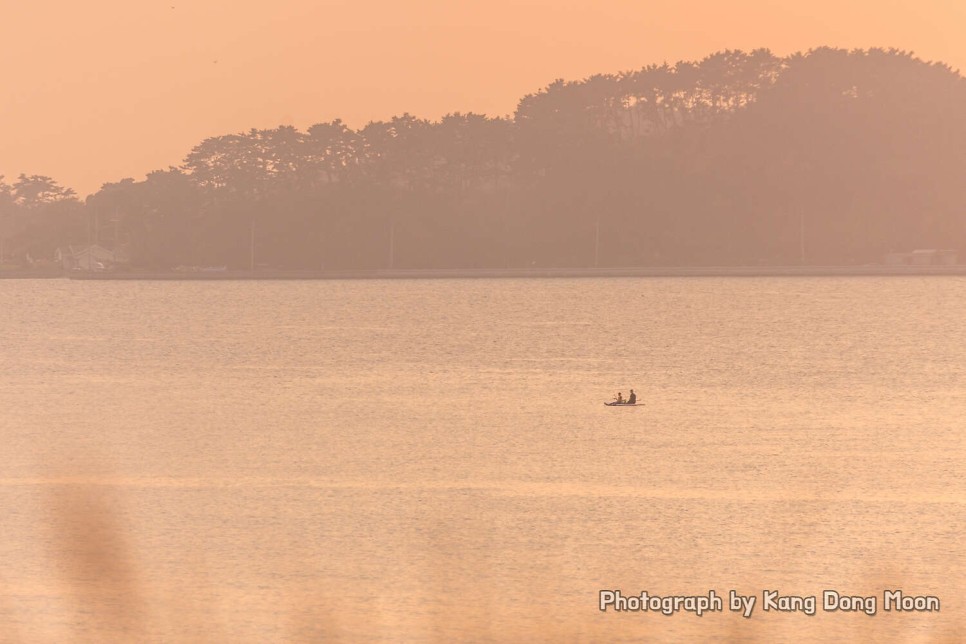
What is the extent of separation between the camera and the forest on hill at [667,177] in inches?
7185

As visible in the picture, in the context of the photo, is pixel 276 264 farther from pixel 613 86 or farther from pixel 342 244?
pixel 613 86

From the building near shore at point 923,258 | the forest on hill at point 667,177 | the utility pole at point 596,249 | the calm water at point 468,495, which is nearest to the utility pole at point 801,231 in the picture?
the forest on hill at point 667,177

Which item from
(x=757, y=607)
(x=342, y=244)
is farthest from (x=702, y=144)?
(x=757, y=607)

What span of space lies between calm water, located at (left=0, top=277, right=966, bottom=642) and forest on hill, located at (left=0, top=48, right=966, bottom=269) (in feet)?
380

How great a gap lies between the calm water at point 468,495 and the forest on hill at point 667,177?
115944 mm

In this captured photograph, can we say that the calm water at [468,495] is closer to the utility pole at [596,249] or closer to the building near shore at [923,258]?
the utility pole at [596,249]

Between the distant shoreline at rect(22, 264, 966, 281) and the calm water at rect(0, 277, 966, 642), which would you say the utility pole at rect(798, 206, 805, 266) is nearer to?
the distant shoreline at rect(22, 264, 966, 281)

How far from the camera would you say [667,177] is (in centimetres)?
18188

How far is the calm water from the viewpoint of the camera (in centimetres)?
1967

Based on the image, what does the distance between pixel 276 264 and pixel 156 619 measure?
18148 centimetres

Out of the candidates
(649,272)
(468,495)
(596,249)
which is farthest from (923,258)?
(468,495)

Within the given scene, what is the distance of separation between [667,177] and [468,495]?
15650 centimetres

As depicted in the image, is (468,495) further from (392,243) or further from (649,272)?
(392,243)

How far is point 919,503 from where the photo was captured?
2669 cm
